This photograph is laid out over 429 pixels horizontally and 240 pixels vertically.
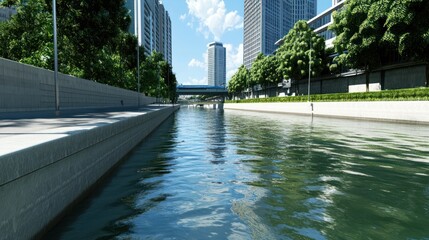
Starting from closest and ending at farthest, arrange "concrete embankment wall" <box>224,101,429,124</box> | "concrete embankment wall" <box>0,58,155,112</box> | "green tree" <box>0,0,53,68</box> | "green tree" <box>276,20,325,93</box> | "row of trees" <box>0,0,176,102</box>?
"concrete embankment wall" <box>0,58,155,112</box>, "concrete embankment wall" <box>224,101,429,124</box>, "row of trees" <box>0,0,176,102</box>, "green tree" <box>0,0,53,68</box>, "green tree" <box>276,20,325,93</box>

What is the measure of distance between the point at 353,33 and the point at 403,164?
37.5m

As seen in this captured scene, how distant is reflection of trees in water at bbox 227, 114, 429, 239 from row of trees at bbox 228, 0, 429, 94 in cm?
2480

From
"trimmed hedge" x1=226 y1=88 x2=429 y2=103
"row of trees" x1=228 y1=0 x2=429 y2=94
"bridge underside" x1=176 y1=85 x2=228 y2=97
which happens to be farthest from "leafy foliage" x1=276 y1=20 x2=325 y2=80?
"bridge underside" x1=176 y1=85 x2=228 y2=97

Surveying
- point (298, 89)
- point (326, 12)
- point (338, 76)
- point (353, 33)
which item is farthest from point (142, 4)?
point (353, 33)

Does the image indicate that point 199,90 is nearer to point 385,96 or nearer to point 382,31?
point 382,31

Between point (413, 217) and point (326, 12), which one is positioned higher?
point (326, 12)

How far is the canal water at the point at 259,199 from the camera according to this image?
4.94 meters

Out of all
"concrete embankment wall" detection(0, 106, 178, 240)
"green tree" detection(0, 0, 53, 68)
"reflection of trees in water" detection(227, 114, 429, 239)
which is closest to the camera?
"concrete embankment wall" detection(0, 106, 178, 240)

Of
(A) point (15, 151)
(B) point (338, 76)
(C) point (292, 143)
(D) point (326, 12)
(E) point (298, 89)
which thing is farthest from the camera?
(D) point (326, 12)

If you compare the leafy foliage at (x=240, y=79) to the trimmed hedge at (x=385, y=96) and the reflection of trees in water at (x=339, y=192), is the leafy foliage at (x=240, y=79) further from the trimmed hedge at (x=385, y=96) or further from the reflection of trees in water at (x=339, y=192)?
the reflection of trees in water at (x=339, y=192)

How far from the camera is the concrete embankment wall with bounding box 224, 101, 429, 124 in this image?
1124 inches

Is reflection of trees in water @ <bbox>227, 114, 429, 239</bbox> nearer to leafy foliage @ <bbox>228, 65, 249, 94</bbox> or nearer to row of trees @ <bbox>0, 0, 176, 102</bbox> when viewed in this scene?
row of trees @ <bbox>0, 0, 176, 102</bbox>

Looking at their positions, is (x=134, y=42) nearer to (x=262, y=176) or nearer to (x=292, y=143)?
(x=292, y=143)

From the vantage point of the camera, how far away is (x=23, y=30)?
3659cm
